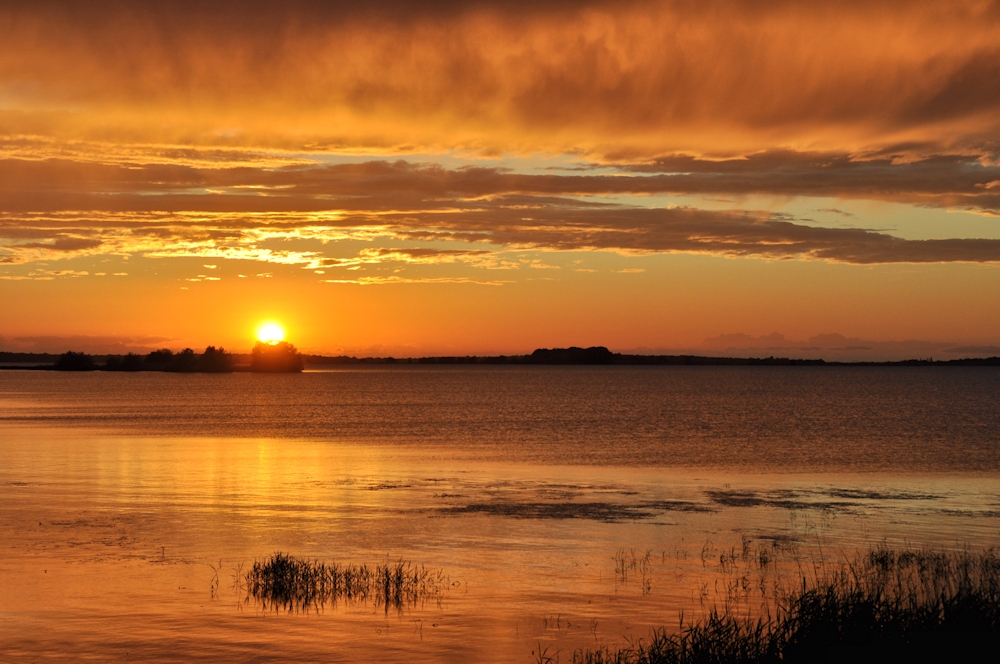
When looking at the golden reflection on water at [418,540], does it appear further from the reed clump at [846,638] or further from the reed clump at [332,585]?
the reed clump at [846,638]

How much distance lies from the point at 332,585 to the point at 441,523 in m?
9.30

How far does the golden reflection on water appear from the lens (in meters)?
17.8

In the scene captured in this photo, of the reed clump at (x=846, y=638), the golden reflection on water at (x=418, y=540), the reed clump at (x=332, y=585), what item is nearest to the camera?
the reed clump at (x=846, y=638)

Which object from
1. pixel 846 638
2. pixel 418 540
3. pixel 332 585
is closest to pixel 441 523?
pixel 418 540

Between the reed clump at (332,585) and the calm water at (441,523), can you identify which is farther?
the reed clump at (332,585)

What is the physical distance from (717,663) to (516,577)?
9188 mm

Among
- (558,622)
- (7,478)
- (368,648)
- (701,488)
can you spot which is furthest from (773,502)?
(7,478)

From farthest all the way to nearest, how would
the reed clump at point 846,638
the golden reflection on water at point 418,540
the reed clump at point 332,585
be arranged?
the reed clump at point 332,585, the golden reflection on water at point 418,540, the reed clump at point 846,638

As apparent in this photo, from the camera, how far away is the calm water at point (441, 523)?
713 inches

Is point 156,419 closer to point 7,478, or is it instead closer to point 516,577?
point 7,478

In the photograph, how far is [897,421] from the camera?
93250 millimetres

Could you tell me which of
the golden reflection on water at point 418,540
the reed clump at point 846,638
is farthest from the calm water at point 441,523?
the reed clump at point 846,638

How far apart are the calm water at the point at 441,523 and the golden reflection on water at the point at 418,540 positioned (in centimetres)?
9

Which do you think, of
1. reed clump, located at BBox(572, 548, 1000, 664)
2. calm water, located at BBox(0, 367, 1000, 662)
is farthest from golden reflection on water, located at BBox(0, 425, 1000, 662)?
reed clump, located at BBox(572, 548, 1000, 664)
